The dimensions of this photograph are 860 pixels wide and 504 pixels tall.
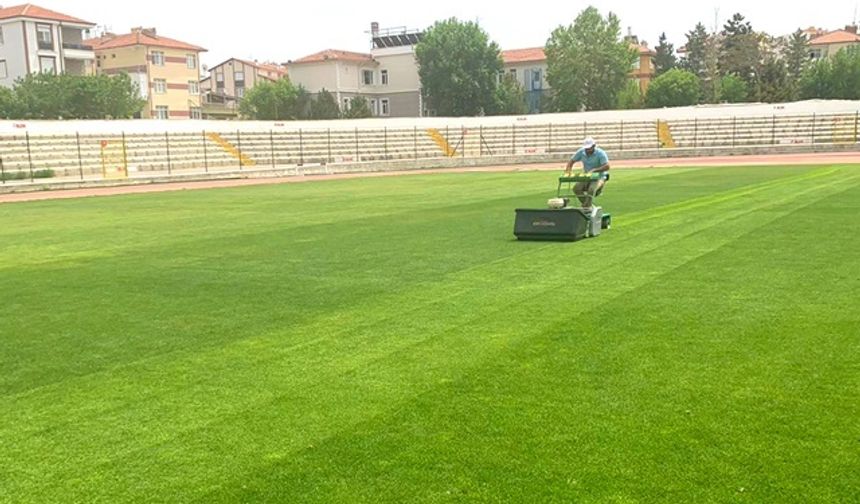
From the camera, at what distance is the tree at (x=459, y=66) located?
7350 centimetres

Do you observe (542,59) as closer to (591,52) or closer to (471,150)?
(591,52)

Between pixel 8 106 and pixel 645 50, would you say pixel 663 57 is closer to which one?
pixel 645 50

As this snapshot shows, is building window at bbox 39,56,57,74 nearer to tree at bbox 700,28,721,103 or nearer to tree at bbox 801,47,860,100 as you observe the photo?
tree at bbox 700,28,721,103

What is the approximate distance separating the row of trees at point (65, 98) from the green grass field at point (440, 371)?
5329 centimetres

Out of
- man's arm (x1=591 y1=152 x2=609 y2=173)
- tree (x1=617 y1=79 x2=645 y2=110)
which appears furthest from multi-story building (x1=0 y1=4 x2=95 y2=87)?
man's arm (x1=591 y1=152 x2=609 y2=173)

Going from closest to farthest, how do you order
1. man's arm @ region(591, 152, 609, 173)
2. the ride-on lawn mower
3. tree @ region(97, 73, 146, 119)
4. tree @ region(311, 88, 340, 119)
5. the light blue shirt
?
the ride-on lawn mower < man's arm @ region(591, 152, 609, 173) < the light blue shirt < tree @ region(97, 73, 146, 119) < tree @ region(311, 88, 340, 119)

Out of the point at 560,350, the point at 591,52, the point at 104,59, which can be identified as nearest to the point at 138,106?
the point at 104,59

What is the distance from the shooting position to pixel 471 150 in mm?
52500

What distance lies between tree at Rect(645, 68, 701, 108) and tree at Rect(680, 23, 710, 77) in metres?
25.9

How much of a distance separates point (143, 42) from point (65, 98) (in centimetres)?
2133

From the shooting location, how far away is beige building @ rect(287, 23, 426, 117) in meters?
80.1

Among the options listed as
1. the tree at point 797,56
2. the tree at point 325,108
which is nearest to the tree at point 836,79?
the tree at point 797,56

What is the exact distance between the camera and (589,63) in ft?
239

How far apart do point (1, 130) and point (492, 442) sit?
1621 inches
